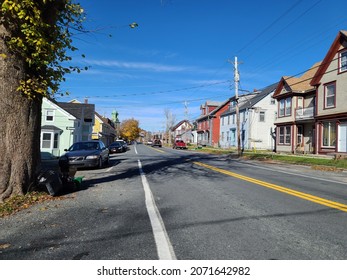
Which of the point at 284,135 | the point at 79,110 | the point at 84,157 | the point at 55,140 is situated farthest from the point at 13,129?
the point at 79,110

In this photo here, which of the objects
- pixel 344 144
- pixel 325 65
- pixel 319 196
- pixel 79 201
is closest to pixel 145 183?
pixel 79 201

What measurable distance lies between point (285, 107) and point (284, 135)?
326 centimetres

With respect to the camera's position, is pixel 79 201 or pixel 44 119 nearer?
pixel 79 201

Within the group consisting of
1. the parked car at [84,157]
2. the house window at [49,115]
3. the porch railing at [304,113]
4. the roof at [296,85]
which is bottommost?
the parked car at [84,157]

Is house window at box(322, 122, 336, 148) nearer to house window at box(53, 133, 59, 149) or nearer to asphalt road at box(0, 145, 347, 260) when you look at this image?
asphalt road at box(0, 145, 347, 260)

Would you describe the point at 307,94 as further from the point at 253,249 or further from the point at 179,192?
the point at 253,249

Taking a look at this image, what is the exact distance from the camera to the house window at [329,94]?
1070 inches

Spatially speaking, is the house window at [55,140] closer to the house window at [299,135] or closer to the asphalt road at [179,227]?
the house window at [299,135]

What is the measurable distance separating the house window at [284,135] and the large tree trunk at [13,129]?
32668 millimetres

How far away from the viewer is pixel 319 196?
8.79 metres

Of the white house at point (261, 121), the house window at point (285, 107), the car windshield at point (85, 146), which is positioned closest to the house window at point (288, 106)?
the house window at point (285, 107)

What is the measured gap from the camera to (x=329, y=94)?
2788cm

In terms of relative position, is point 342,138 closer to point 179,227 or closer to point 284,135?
point 284,135
